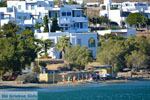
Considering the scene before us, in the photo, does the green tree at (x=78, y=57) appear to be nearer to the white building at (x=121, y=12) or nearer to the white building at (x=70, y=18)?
the white building at (x=70, y=18)

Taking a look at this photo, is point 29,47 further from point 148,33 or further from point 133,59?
Answer: point 148,33

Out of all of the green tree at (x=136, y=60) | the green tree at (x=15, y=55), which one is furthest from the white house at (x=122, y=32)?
the green tree at (x=15, y=55)

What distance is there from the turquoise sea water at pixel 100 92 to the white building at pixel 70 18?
116 feet

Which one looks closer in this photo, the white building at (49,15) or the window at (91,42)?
the window at (91,42)

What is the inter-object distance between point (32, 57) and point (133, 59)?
43.9ft

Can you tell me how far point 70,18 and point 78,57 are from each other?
29.5 meters

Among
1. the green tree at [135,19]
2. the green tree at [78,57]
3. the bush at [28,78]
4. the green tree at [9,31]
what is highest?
the green tree at [9,31]

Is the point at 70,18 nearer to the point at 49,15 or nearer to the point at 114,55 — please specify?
the point at 49,15

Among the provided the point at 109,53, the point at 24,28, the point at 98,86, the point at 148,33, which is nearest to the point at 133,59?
the point at 109,53

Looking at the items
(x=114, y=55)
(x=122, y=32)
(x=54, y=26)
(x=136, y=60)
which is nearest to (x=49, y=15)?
(x=54, y=26)

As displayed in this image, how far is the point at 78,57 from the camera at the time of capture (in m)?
75.8

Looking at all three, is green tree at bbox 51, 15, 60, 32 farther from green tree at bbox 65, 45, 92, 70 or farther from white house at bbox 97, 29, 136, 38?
green tree at bbox 65, 45, 92, 70

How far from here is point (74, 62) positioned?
75938 millimetres

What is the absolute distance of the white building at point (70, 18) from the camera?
4023 inches
